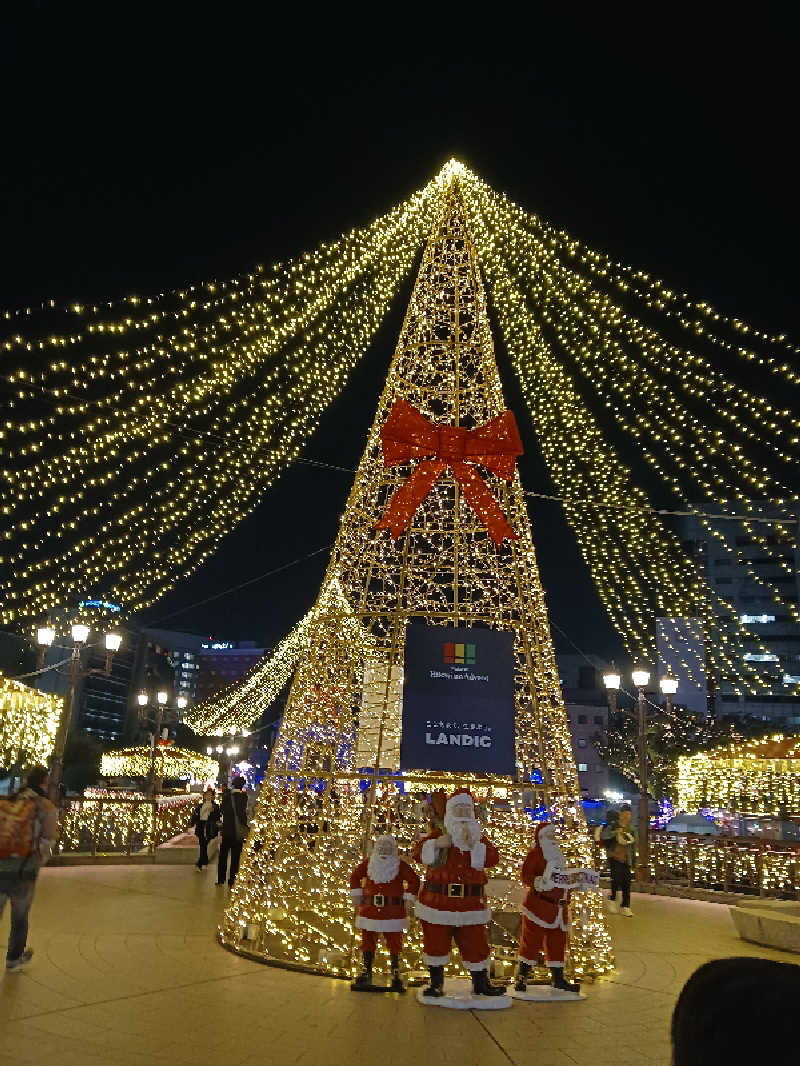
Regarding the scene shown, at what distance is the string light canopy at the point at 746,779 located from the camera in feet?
57.5

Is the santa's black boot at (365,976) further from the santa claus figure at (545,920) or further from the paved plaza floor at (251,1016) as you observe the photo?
the santa claus figure at (545,920)

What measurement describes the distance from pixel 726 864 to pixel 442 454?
10.1 m

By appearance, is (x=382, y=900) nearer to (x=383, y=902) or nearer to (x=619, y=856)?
(x=383, y=902)

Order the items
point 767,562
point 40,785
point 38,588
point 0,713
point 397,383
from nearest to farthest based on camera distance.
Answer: point 40,785, point 397,383, point 38,588, point 0,713, point 767,562

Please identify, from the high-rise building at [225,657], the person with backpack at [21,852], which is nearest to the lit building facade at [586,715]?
the person with backpack at [21,852]

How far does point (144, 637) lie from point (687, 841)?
80970mm

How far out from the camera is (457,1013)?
5242 mm

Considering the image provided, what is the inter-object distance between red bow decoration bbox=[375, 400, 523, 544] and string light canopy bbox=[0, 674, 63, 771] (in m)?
11.3

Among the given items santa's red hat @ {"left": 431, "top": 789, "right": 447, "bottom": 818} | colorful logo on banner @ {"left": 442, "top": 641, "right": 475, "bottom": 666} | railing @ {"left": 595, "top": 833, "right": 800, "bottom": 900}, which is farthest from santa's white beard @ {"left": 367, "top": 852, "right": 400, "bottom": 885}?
railing @ {"left": 595, "top": 833, "right": 800, "bottom": 900}

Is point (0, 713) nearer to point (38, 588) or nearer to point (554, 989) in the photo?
point (38, 588)

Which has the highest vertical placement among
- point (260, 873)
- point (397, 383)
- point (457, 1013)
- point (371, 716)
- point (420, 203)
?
point (420, 203)

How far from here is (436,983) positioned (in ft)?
18.1

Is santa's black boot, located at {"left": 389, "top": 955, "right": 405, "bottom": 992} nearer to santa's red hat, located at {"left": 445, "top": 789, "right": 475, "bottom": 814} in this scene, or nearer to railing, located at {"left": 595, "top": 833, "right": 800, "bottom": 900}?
santa's red hat, located at {"left": 445, "top": 789, "right": 475, "bottom": 814}

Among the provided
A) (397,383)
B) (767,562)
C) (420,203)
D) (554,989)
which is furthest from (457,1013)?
(767,562)
